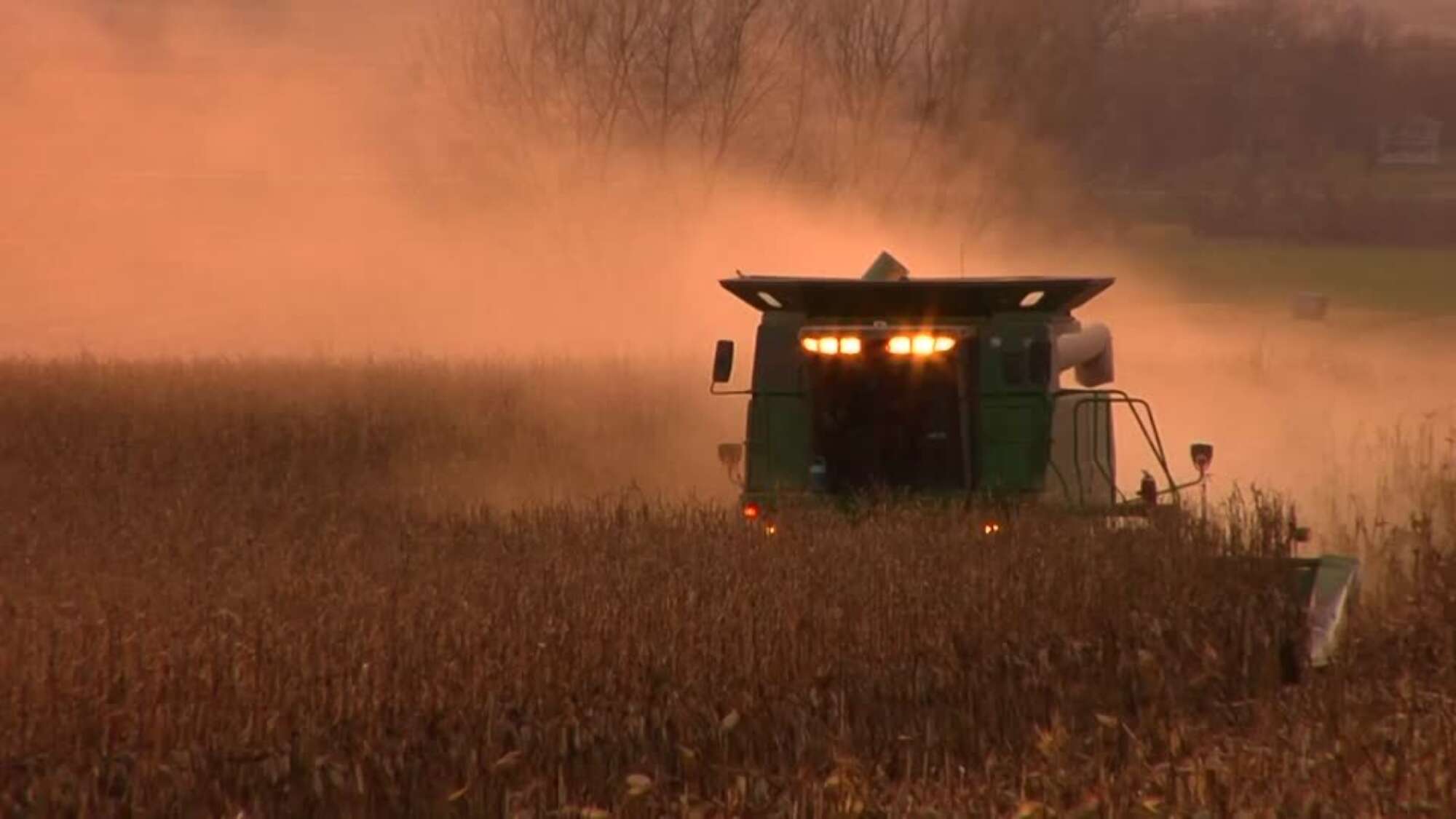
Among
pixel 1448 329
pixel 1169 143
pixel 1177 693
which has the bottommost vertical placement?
pixel 1177 693

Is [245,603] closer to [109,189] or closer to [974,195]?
[974,195]

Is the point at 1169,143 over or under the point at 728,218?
over

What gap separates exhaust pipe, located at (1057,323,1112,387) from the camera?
1447cm

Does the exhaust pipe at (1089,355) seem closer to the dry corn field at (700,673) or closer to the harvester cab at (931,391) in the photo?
the harvester cab at (931,391)

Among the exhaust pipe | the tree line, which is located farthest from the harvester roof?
the tree line

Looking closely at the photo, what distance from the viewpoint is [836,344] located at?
539 inches

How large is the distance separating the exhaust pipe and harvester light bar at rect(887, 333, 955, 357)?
961 mm

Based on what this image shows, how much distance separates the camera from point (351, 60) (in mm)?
65188

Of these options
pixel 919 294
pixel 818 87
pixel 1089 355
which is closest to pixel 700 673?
pixel 919 294

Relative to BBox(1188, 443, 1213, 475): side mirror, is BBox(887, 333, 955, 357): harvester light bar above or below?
above

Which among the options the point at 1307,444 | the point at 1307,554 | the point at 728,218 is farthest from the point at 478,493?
the point at 728,218

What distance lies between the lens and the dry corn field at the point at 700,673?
8.14m

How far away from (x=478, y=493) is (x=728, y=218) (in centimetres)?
2895

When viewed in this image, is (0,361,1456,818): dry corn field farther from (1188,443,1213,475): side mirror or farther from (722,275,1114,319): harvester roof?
(722,275,1114,319): harvester roof
